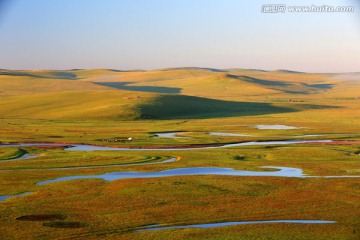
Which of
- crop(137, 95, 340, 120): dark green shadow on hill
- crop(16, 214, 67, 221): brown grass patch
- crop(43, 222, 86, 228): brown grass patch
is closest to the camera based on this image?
crop(43, 222, 86, 228): brown grass patch

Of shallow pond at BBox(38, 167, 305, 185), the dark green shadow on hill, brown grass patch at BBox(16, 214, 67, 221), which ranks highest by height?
brown grass patch at BBox(16, 214, 67, 221)

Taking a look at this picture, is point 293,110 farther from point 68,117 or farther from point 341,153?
point 341,153

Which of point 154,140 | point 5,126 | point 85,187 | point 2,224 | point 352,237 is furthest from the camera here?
point 5,126

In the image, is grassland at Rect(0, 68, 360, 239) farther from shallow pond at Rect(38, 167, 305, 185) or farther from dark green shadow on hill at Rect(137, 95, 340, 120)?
dark green shadow on hill at Rect(137, 95, 340, 120)

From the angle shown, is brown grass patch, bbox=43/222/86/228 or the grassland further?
brown grass patch, bbox=43/222/86/228

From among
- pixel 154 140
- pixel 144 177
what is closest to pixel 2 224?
pixel 144 177

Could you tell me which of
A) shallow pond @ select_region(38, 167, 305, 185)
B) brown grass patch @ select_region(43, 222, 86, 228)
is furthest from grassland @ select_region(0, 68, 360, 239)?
shallow pond @ select_region(38, 167, 305, 185)

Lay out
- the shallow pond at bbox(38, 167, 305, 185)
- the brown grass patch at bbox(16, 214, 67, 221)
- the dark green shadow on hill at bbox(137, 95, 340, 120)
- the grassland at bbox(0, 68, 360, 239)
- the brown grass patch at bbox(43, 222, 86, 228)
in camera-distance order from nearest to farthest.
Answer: the grassland at bbox(0, 68, 360, 239)
the brown grass patch at bbox(43, 222, 86, 228)
the brown grass patch at bbox(16, 214, 67, 221)
the shallow pond at bbox(38, 167, 305, 185)
the dark green shadow on hill at bbox(137, 95, 340, 120)

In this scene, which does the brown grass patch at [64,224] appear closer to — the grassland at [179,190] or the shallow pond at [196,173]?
the grassland at [179,190]
